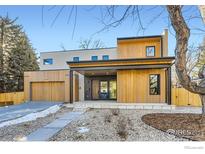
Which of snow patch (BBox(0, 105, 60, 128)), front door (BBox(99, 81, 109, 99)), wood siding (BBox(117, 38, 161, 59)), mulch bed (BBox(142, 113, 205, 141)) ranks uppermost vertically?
wood siding (BBox(117, 38, 161, 59))

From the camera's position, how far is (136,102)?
10.4m

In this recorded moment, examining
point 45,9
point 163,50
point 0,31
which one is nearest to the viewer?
point 45,9

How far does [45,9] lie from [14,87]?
10637 mm

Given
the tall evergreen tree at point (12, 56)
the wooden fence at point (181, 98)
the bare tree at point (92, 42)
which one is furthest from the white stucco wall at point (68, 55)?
the wooden fence at point (181, 98)

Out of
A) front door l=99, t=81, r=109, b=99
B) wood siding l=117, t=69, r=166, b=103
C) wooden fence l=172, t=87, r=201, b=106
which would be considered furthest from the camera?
front door l=99, t=81, r=109, b=99

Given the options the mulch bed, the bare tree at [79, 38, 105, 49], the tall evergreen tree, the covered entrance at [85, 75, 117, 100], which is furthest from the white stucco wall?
the mulch bed

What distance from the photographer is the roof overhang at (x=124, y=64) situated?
31.5 feet

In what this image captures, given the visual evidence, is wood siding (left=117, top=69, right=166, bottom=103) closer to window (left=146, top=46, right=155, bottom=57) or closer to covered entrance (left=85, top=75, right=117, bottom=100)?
window (left=146, top=46, right=155, bottom=57)

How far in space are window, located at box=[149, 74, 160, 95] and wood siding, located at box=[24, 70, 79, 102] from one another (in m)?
4.90

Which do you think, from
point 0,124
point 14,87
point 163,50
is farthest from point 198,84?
point 14,87

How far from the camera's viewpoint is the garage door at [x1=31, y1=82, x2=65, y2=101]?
11734mm

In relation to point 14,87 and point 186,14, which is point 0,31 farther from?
point 186,14

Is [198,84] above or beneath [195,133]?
above
